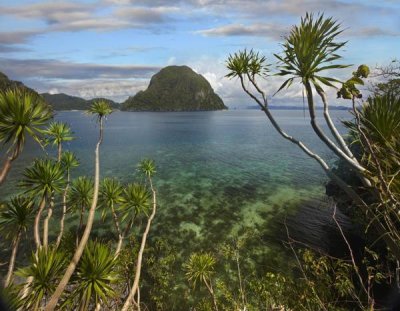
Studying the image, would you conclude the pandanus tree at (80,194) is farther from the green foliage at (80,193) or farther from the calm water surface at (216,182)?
the calm water surface at (216,182)

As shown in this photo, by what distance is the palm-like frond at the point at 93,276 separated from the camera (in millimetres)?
9625

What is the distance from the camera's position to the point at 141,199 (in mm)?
15930

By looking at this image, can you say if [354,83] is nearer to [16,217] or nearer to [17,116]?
[17,116]

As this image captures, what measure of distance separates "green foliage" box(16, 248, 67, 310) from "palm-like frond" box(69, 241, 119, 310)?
697 mm

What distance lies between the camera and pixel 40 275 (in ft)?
30.8

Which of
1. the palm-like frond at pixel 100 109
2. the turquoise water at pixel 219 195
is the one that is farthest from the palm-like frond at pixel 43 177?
the turquoise water at pixel 219 195

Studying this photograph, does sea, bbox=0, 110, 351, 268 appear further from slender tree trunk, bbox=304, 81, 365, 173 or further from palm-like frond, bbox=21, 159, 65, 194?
slender tree trunk, bbox=304, 81, 365, 173

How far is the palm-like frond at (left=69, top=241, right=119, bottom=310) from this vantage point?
9625 millimetres

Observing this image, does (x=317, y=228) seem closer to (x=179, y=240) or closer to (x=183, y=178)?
(x=179, y=240)

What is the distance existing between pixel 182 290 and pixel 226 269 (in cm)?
351

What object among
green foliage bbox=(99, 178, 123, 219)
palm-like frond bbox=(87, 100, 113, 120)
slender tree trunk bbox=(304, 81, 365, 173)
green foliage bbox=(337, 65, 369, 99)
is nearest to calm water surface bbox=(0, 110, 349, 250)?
palm-like frond bbox=(87, 100, 113, 120)

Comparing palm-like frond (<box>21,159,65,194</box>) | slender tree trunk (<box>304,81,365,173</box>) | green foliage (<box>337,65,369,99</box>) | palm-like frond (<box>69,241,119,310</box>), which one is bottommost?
palm-like frond (<box>69,241,119,310</box>)

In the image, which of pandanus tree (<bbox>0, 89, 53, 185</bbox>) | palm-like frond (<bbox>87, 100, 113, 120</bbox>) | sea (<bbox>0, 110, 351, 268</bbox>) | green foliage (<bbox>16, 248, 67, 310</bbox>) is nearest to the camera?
pandanus tree (<bbox>0, 89, 53, 185</bbox>)

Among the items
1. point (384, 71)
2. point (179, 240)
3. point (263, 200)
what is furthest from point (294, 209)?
point (384, 71)
